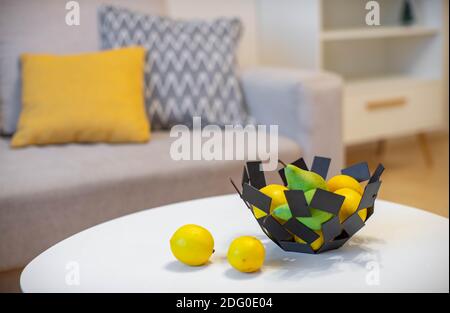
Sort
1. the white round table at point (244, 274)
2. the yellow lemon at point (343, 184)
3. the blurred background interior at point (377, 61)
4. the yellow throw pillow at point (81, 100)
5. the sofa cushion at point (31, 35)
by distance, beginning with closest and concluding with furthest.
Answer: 1. the white round table at point (244, 274)
2. the yellow lemon at point (343, 184)
3. the yellow throw pillow at point (81, 100)
4. the sofa cushion at point (31, 35)
5. the blurred background interior at point (377, 61)

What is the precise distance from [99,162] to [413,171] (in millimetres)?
1745

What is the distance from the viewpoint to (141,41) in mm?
2217

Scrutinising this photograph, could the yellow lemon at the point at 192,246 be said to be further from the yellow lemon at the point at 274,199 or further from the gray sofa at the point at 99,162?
the gray sofa at the point at 99,162

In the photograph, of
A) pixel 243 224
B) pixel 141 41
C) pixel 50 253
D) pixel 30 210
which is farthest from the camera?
pixel 141 41

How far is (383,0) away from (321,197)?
2703 mm

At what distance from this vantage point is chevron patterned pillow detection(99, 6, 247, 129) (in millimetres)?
2189

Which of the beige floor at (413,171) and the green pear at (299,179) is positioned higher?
the green pear at (299,179)

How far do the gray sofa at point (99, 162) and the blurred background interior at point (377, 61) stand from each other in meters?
0.37

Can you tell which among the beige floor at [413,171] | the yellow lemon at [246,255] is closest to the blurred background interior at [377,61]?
the beige floor at [413,171]

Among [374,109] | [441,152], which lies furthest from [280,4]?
[441,152]

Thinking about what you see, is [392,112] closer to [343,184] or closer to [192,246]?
[343,184]

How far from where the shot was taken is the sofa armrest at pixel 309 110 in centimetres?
201

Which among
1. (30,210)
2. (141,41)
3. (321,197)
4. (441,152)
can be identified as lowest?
(441,152)
